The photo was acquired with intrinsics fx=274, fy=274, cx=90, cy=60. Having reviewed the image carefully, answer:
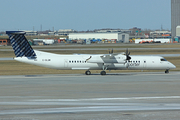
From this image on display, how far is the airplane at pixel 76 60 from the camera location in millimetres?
33812

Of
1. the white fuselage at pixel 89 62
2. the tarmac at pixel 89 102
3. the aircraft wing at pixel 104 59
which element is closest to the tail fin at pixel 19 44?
the white fuselage at pixel 89 62

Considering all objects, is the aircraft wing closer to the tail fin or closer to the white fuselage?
the white fuselage

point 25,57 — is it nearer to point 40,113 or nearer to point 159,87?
point 159,87

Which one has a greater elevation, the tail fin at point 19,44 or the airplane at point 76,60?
the tail fin at point 19,44

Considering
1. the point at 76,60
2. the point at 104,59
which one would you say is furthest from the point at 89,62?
A: the point at 104,59

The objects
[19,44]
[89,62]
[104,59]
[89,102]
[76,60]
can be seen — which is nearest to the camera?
[89,102]

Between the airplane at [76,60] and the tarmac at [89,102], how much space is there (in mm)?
7809

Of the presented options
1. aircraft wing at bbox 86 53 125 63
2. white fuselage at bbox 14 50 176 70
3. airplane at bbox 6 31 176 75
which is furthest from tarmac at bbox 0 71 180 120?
aircraft wing at bbox 86 53 125 63

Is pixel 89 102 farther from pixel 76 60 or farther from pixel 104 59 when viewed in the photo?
pixel 104 59

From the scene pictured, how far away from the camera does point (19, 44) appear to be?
33750mm

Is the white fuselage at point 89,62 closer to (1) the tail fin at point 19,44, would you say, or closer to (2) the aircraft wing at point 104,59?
(2) the aircraft wing at point 104,59

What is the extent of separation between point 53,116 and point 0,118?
9.22 feet

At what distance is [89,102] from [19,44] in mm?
17796

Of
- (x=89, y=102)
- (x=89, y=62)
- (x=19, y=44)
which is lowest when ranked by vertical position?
(x=89, y=102)
